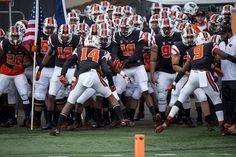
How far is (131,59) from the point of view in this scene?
1862cm

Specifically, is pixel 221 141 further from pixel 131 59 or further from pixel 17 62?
pixel 17 62

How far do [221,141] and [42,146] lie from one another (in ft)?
9.54

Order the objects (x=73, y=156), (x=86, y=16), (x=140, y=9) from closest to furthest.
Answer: (x=73, y=156) < (x=86, y=16) < (x=140, y=9)

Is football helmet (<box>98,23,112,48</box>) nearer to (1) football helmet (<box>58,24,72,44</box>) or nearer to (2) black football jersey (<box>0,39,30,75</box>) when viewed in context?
(1) football helmet (<box>58,24,72,44</box>)

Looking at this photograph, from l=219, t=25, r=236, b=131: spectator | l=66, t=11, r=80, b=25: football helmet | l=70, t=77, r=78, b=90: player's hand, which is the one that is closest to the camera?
l=219, t=25, r=236, b=131: spectator

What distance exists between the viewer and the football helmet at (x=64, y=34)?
18.4 meters

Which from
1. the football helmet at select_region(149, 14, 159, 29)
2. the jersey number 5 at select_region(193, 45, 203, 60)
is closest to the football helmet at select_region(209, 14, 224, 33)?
the football helmet at select_region(149, 14, 159, 29)

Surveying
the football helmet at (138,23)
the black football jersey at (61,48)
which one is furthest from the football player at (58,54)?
the football helmet at (138,23)

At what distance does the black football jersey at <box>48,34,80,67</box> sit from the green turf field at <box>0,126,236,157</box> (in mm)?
1473

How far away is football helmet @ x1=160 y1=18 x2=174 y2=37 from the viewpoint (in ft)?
61.7

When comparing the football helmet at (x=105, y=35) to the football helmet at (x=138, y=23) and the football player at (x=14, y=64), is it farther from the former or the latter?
the football player at (x=14, y=64)

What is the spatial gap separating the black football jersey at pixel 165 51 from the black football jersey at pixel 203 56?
1.95 meters

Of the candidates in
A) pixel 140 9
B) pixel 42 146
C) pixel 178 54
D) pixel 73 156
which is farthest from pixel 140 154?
pixel 140 9

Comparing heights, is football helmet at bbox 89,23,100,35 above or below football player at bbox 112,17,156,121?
above
